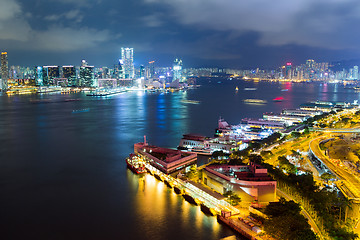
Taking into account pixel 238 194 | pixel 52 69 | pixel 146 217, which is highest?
pixel 52 69

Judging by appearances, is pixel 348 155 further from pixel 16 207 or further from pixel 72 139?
pixel 72 139

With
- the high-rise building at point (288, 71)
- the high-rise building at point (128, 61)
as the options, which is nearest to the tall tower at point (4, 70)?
the high-rise building at point (128, 61)

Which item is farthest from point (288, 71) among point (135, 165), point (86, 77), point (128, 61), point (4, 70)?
point (135, 165)

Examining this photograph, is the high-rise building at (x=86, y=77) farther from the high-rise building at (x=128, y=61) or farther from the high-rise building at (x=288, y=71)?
A: the high-rise building at (x=288, y=71)

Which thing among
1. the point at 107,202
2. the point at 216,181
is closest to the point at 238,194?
the point at 216,181

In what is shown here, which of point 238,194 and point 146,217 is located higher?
point 238,194
